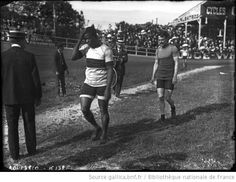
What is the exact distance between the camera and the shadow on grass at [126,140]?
3148 millimetres

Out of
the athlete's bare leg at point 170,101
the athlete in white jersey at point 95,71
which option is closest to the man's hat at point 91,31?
the athlete in white jersey at point 95,71

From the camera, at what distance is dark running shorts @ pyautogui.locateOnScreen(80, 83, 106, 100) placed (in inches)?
123

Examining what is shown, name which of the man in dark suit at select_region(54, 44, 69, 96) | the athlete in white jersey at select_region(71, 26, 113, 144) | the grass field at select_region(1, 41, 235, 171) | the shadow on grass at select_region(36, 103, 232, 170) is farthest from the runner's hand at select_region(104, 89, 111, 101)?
the man in dark suit at select_region(54, 44, 69, 96)

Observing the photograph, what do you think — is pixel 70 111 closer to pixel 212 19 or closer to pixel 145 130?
pixel 145 130

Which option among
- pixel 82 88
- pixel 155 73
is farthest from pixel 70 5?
pixel 155 73

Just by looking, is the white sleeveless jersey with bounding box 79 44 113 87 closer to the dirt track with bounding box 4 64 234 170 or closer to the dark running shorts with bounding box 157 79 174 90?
the dirt track with bounding box 4 64 234 170

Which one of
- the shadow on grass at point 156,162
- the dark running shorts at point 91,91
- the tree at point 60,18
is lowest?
the shadow on grass at point 156,162

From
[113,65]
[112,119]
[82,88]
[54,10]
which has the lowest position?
[112,119]

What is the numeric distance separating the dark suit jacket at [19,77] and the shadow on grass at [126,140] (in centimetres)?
51

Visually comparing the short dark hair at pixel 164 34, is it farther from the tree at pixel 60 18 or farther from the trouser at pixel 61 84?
the trouser at pixel 61 84

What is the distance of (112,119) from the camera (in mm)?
3271

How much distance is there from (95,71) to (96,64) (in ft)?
0.20
